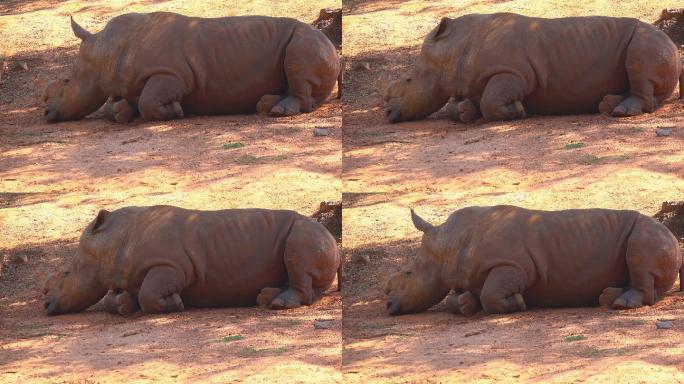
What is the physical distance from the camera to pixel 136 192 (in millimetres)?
20359

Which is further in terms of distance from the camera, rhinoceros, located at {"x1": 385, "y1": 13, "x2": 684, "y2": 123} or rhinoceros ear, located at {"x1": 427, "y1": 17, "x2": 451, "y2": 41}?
rhinoceros ear, located at {"x1": 427, "y1": 17, "x2": 451, "y2": 41}

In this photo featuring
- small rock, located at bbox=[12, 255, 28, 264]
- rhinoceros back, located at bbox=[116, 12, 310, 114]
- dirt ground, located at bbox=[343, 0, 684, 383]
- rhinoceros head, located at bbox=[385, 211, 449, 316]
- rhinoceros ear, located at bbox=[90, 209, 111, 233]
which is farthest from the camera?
small rock, located at bbox=[12, 255, 28, 264]

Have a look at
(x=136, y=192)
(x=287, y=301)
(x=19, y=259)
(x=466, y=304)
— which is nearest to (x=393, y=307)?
(x=466, y=304)

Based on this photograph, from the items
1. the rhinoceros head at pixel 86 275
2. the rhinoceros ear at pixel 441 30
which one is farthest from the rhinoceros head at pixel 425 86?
the rhinoceros head at pixel 86 275

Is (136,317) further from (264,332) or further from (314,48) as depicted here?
(314,48)

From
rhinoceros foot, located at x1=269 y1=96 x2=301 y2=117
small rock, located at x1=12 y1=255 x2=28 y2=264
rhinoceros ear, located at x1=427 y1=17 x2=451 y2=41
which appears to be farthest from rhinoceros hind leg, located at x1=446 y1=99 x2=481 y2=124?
small rock, located at x1=12 y1=255 x2=28 y2=264

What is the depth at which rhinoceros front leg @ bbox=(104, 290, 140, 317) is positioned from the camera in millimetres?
18891

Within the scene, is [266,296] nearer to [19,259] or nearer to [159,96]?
[159,96]

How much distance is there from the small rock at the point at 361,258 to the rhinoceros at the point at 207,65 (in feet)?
6.64

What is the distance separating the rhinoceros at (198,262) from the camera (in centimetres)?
1895

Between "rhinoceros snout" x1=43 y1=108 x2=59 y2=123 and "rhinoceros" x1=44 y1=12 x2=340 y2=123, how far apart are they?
52 centimetres

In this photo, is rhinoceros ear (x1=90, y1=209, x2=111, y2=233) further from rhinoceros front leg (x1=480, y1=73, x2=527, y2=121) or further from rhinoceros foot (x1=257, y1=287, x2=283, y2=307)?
rhinoceros front leg (x1=480, y1=73, x2=527, y2=121)

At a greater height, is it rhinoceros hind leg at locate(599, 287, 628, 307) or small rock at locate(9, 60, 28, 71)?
small rock at locate(9, 60, 28, 71)

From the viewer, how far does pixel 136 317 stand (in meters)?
18.8
